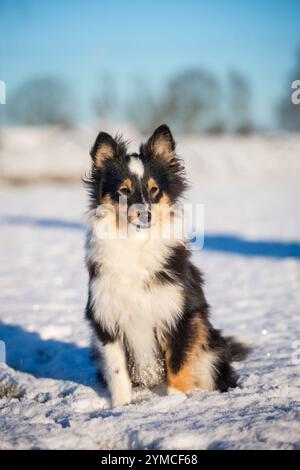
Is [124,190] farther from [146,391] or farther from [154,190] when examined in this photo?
[146,391]

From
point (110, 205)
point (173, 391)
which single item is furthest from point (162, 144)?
point (173, 391)

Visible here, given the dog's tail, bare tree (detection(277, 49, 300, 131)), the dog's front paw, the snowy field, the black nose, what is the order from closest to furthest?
the snowy field → the dog's front paw → the black nose → the dog's tail → bare tree (detection(277, 49, 300, 131))

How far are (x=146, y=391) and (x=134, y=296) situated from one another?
0.85m

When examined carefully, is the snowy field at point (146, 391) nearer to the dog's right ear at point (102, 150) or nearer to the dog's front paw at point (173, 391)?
the dog's front paw at point (173, 391)

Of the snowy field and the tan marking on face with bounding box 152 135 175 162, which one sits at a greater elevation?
the tan marking on face with bounding box 152 135 175 162

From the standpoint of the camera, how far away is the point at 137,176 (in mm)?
4078

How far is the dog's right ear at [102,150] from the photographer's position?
164 inches

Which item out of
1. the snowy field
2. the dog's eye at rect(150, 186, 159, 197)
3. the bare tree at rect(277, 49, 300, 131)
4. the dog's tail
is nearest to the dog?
the dog's eye at rect(150, 186, 159, 197)

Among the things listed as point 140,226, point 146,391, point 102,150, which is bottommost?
point 146,391

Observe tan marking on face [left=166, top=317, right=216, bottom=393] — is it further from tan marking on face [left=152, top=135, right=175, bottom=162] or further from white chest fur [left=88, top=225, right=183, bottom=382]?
tan marking on face [left=152, top=135, right=175, bottom=162]

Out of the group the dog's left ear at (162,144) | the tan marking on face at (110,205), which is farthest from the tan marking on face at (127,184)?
the dog's left ear at (162,144)

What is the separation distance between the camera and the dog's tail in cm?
476
